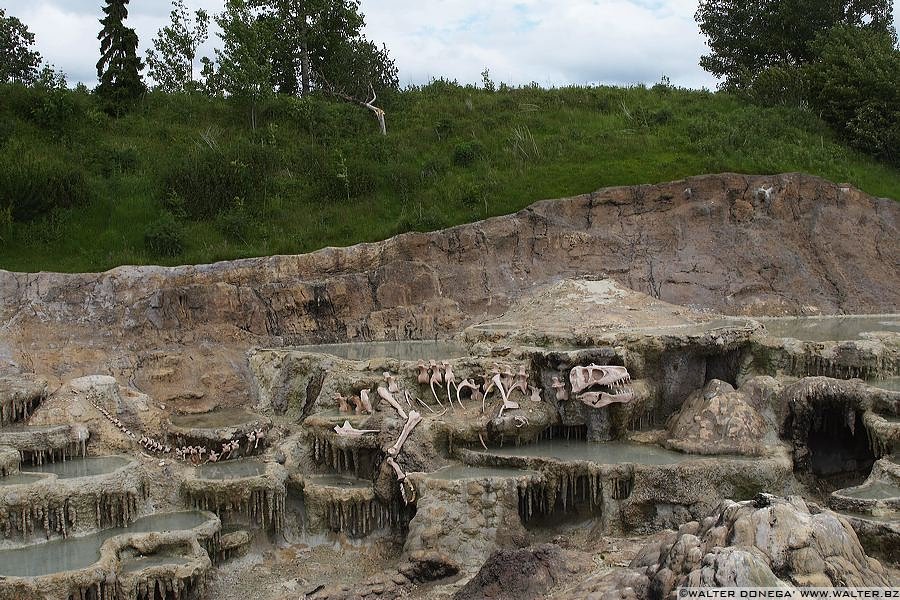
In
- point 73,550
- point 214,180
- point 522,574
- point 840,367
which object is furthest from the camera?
point 214,180

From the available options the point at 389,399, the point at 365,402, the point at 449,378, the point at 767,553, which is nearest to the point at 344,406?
the point at 365,402

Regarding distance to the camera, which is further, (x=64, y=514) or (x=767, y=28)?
(x=767, y=28)

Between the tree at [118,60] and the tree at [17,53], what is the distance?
20.1ft

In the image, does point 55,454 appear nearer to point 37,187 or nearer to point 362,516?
point 362,516

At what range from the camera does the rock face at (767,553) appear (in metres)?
7.79

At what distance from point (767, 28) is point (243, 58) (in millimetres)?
21317

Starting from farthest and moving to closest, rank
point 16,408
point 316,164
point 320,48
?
point 320,48 < point 316,164 < point 16,408

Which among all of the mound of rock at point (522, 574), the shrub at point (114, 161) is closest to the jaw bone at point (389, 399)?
the mound of rock at point (522, 574)

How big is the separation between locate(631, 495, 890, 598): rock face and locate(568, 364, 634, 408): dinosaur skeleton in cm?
577

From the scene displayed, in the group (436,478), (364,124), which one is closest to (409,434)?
(436,478)

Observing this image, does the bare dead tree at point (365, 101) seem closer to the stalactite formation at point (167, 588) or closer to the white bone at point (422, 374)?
the white bone at point (422, 374)

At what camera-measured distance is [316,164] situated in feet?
84.9

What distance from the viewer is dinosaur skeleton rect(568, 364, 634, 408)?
48.5 ft

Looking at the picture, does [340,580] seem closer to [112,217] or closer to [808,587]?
[808,587]
